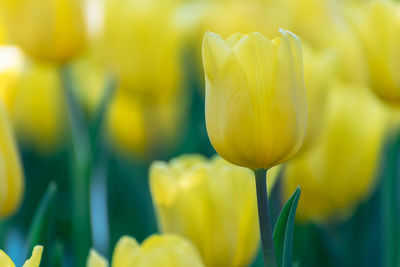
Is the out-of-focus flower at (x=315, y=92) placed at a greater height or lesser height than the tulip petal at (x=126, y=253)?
greater

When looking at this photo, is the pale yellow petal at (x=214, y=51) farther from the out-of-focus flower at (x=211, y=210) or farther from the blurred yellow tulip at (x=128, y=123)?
the blurred yellow tulip at (x=128, y=123)

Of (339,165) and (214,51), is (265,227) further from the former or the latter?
(339,165)

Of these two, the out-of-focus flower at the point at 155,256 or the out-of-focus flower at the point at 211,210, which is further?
the out-of-focus flower at the point at 211,210

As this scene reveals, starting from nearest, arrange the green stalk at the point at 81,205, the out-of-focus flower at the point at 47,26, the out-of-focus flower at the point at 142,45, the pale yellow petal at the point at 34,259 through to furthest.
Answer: the pale yellow petal at the point at 34,259 < the green stalk at the point at 81,205 < the out-of-focus flower at the point at 47,26 < the out-of-focus flower at the point at 142,45

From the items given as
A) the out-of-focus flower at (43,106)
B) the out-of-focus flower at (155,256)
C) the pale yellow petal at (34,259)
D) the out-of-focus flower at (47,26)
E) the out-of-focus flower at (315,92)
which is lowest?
the out-of-focus flower at (43,106)

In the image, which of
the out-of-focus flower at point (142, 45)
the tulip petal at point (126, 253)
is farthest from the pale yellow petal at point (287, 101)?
the out-of-focus flower at point (142, 45)

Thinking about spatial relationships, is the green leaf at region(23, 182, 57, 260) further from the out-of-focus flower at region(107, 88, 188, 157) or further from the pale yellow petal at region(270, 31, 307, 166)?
the out-of-focus flower at region(107, 88, 188, 157)

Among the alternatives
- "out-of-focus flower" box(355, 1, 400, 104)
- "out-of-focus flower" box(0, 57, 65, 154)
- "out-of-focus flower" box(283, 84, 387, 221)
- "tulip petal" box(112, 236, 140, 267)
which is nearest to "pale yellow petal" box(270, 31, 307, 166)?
"tulip petal" box(112, 236, 140, 267)

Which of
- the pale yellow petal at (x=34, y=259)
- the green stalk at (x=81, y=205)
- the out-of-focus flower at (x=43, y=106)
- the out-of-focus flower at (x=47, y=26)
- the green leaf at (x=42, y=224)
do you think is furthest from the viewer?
the out-of-focus flower at (x=43, y=106)
